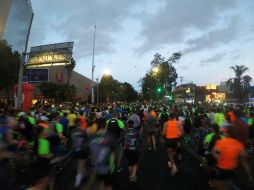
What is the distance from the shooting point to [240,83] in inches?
3105

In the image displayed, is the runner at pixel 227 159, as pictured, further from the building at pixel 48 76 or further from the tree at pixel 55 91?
the building at pixel 48 76

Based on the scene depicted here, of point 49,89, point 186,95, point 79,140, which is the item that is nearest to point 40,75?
point 49,89

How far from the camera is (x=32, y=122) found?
1216cm

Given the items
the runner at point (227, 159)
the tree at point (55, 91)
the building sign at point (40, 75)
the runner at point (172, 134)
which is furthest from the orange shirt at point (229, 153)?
the building sign at point (40, 75)

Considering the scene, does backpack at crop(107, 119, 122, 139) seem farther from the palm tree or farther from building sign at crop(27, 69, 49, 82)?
the palm tree

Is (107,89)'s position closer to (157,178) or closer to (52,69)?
(52,69)

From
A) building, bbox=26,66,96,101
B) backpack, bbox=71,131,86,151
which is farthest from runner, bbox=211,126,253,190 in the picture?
building, bbox=26,66,96,101

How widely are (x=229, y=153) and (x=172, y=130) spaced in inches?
210

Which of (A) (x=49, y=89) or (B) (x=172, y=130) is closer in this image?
(B) (x=172, y=130)

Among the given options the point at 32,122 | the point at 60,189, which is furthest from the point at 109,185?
the point at 32,122

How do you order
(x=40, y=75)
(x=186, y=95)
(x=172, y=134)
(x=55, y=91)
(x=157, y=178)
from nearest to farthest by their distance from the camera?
(x=157, y=178) < (x=172, y=134) < (x=55, y=91) < (x=40, y=75) < (x=186, y=95)

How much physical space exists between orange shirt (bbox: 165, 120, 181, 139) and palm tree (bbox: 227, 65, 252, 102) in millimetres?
68503

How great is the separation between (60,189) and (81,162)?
0.82 metres

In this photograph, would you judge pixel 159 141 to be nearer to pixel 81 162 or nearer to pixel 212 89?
pixel 81 162
